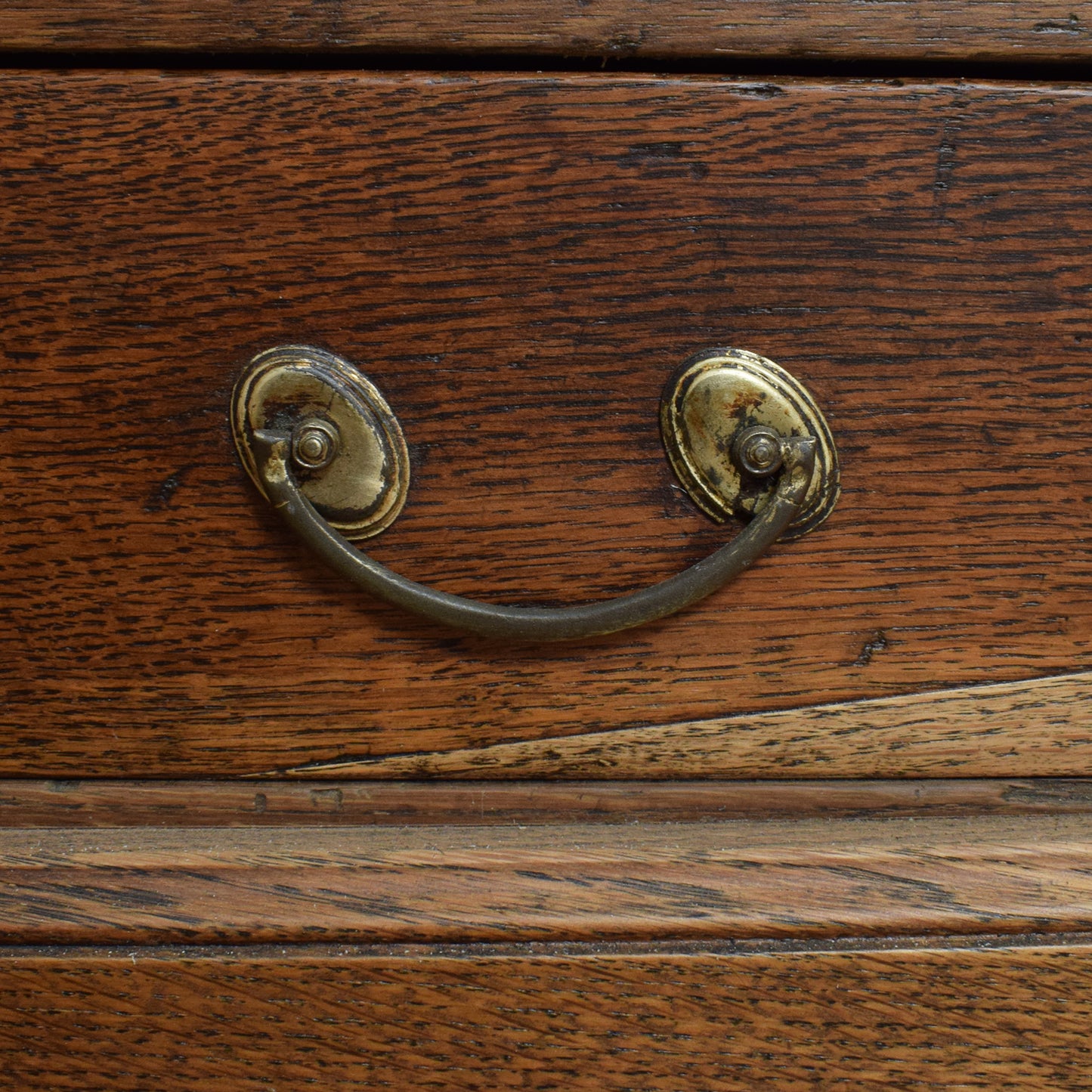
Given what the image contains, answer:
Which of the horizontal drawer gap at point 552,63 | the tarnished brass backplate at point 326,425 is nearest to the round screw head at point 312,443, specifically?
the tarnished brass backplate at point 326,425

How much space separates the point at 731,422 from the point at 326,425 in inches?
5.0

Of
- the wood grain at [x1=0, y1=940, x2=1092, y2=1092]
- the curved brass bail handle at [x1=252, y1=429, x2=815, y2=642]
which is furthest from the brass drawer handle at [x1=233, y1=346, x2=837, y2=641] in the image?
the wood grain at [x1=0, y1=940, x2=1092, y2=1092]

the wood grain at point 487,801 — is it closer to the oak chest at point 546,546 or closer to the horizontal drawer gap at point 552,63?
the oak chest at point 546,546

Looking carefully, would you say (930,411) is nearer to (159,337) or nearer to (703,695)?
(703,695)

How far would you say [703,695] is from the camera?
1.05 ft

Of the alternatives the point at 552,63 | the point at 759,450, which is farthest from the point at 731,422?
the point at 552,63

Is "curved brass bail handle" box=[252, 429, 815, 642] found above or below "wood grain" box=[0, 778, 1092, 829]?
above

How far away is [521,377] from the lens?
11.6 inches

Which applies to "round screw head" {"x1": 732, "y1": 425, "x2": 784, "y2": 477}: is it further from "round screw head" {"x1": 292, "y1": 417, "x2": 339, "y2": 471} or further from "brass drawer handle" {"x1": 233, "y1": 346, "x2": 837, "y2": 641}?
"round screw head" {"x1": 292, "y1": 417, "x2": 339, "y2": 471}

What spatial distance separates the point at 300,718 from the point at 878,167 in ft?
0.84

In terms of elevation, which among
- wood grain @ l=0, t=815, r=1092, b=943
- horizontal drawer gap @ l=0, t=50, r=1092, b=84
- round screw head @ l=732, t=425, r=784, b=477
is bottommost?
wood grain @ l=0, t=815, r=1092, b=943

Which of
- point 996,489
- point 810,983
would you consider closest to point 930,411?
point 996,489

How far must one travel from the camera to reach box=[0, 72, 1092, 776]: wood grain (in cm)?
28

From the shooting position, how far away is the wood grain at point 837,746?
319 millimetres
